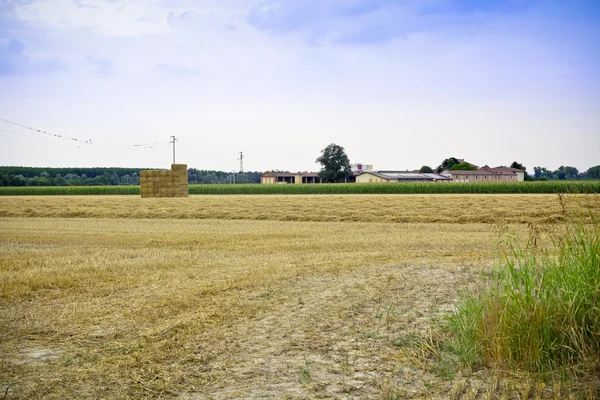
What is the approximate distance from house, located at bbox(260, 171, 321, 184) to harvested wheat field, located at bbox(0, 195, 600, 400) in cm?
11514

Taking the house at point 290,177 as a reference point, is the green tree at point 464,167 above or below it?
above

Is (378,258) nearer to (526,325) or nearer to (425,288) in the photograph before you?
(425,288)

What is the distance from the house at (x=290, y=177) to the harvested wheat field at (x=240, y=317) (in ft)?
378

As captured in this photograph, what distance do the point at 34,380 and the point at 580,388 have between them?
484cm

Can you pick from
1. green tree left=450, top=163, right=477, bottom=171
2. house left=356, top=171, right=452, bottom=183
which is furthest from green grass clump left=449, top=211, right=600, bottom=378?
green tree left=450, top=163, right=477, bottom=171

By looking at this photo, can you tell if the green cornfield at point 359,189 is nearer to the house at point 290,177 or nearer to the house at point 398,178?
the house at point 398,178

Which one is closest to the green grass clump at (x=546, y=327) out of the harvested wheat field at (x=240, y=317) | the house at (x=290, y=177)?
the harvested wheat field at (x=240, y=317)

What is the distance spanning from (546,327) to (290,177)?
131858 mm

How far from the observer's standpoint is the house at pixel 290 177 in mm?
132375

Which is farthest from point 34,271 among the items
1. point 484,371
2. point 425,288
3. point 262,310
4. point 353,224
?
point 353,224

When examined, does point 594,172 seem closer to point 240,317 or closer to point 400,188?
point 240,317

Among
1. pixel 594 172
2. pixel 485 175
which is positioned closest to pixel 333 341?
pixel 594 172

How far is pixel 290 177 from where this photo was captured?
13725 cm

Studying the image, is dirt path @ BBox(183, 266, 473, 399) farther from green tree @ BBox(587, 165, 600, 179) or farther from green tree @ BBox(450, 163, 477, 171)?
green tree @ BBox(450, 163, 477, 171)
